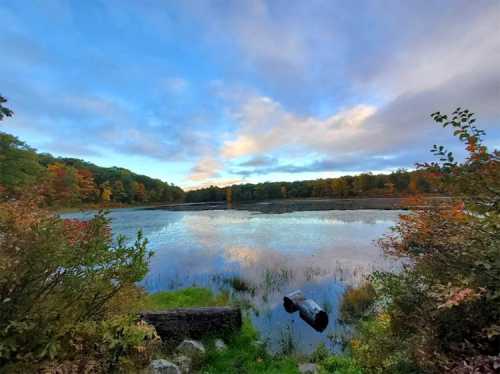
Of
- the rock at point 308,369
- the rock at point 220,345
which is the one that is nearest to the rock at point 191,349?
the rock at point 220,345

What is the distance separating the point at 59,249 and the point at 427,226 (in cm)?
461

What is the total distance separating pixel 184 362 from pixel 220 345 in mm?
1103

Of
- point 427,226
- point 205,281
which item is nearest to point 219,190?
point 205,281

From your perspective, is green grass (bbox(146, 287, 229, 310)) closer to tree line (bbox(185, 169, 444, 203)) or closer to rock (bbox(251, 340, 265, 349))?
rock (bbox(251, 340, 265, 349))

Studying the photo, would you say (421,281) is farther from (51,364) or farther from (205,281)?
(205,281)

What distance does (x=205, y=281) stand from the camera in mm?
11102

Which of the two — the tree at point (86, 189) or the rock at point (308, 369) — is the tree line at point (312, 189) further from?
the rock at point (308, 369)

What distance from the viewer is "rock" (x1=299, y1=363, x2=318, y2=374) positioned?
4.71 m

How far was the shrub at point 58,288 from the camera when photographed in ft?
6.35

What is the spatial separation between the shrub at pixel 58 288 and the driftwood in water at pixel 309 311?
19.6 ft

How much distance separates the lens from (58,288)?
2.26 m

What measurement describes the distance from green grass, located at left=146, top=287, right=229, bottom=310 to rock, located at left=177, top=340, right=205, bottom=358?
287 cm

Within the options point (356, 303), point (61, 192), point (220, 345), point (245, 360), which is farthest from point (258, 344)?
point (61, 192)

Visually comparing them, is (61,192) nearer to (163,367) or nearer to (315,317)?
(163,367)
